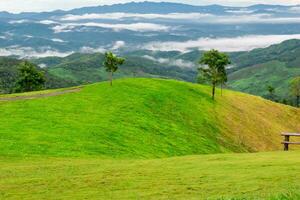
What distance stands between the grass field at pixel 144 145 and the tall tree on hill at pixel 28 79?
5217 centimetres

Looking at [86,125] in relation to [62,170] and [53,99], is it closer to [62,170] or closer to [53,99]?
[53,99]

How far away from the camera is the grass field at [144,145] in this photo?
30223 mm

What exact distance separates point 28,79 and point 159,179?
11746 centimetres

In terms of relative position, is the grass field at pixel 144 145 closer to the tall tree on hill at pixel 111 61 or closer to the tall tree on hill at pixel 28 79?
the tall tree on hill at pixel 111 61

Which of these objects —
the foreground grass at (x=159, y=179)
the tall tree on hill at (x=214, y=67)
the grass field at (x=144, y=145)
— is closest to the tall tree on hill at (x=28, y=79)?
the grass field at (x=144, y=145)

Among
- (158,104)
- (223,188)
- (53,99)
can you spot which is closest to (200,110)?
(158,104)

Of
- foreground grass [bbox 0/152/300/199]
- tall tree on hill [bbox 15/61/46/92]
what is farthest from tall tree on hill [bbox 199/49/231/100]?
tall tree on hill [bbox 15/61/46/92]

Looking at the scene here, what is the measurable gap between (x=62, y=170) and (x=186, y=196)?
13999 millimetres

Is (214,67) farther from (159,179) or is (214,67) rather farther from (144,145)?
(159,179)

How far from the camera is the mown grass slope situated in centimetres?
5592

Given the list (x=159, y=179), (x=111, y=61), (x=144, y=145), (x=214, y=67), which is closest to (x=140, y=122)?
(x=144, y=145)

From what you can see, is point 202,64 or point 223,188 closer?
point 223,188

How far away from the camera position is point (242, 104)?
10856 cm

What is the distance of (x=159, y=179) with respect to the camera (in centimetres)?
3297
